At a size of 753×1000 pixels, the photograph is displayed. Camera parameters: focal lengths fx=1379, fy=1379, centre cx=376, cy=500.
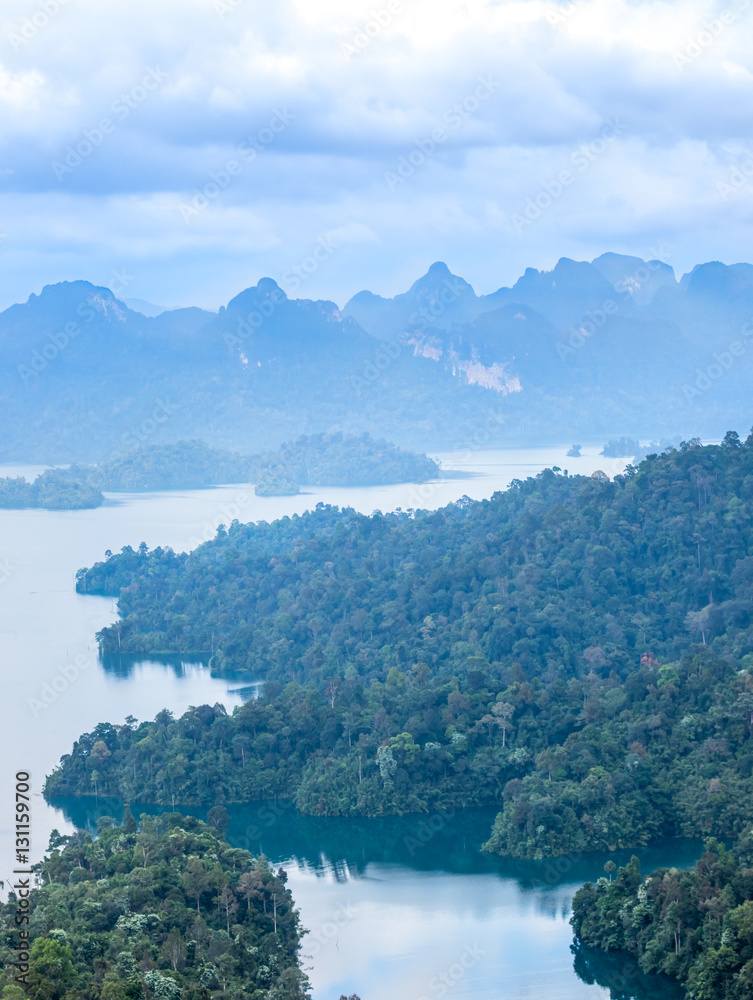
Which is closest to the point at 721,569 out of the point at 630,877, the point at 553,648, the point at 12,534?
the point at 553,648

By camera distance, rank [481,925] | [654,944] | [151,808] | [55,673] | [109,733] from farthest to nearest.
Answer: [55,673]
[109,733]
[151,808]
[481,925]
[654,944]

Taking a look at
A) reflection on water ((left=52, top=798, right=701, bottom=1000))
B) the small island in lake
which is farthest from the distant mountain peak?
reflection on water ((left=52, top=798, right=701, bottom=1000))

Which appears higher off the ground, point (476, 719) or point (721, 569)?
point (721, 569)

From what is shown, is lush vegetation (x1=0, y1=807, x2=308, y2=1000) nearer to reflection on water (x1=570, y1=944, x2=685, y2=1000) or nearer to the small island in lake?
reflection on water (x1=570, y1=944, x2=685, y2=1000)

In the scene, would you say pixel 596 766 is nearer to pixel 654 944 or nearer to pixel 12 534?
pixel 654 944

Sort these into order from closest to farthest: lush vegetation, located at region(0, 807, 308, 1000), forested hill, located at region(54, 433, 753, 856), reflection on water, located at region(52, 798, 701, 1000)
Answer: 1. lush vegetation, located at region(0, 807, 308, 1000)
2. reflection on water, located at region(52, 798, 701, 1000)
3. forested hill, located at region(54, 433, 753, 856)

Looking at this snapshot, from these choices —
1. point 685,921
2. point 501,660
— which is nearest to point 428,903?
point 685,921
